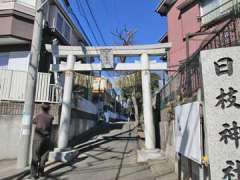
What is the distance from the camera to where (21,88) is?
405 inches

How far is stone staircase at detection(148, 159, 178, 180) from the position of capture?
577 centimetres

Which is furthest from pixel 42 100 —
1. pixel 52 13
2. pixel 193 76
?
pixel 193 76

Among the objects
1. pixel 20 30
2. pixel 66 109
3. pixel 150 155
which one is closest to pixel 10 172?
pixel 66 109

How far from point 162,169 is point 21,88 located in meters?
6.98

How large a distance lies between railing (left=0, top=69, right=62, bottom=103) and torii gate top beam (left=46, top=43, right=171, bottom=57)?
1653 mm

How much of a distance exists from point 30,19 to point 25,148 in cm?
816

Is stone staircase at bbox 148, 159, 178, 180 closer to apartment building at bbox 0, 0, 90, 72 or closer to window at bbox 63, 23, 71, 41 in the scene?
apartment building at bbox 0, 0, 90, 72

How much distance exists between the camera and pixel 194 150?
3.75 metres

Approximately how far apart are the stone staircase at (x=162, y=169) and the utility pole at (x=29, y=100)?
378 cm

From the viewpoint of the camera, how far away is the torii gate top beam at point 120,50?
9.64 metres

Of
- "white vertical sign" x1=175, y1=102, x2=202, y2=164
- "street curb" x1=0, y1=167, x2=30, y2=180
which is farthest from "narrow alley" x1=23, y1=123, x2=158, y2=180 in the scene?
"white vertical sign" x1=175, y1=102, x2=202, y2=164

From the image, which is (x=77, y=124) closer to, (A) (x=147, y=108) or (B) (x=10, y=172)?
(A) (x=147, y=108)

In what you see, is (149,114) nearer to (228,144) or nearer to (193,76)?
(193,76)

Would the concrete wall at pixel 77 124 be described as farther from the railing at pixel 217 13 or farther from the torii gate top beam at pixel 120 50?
the railing at pixel 217 13
